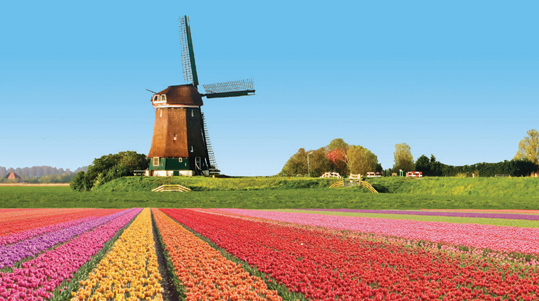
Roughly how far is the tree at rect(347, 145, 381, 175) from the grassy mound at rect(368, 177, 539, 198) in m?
34.6

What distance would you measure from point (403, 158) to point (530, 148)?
25.3m

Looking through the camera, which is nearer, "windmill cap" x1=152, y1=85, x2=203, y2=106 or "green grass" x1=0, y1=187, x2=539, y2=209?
"green grass" x1=0, y1=187, x2=539, y2=209

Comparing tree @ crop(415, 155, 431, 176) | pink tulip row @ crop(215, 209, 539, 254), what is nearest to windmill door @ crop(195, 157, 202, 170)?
pink tulip row @ crop(215, 209, 539, 254)

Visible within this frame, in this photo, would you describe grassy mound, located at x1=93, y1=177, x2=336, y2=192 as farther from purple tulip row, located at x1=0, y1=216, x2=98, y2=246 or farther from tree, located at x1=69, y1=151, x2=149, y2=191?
purple tulip row, located at x1=0, y1=216, x2=98, y2=246

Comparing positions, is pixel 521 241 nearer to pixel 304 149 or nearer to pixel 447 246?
pixel 447 246

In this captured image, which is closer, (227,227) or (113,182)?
(227,227)

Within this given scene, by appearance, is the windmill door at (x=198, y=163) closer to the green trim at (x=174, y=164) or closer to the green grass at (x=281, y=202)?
the green trim at (x=174, y=164)

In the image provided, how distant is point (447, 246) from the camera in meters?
13.1

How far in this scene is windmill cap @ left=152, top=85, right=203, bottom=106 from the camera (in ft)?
204

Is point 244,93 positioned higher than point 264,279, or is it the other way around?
point 244,93

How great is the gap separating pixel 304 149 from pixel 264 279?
10192 centimetres

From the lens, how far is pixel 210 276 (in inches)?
350

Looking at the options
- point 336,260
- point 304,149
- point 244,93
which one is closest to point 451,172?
point 304,149

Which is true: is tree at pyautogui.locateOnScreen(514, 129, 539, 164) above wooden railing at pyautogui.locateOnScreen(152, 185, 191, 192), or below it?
above
